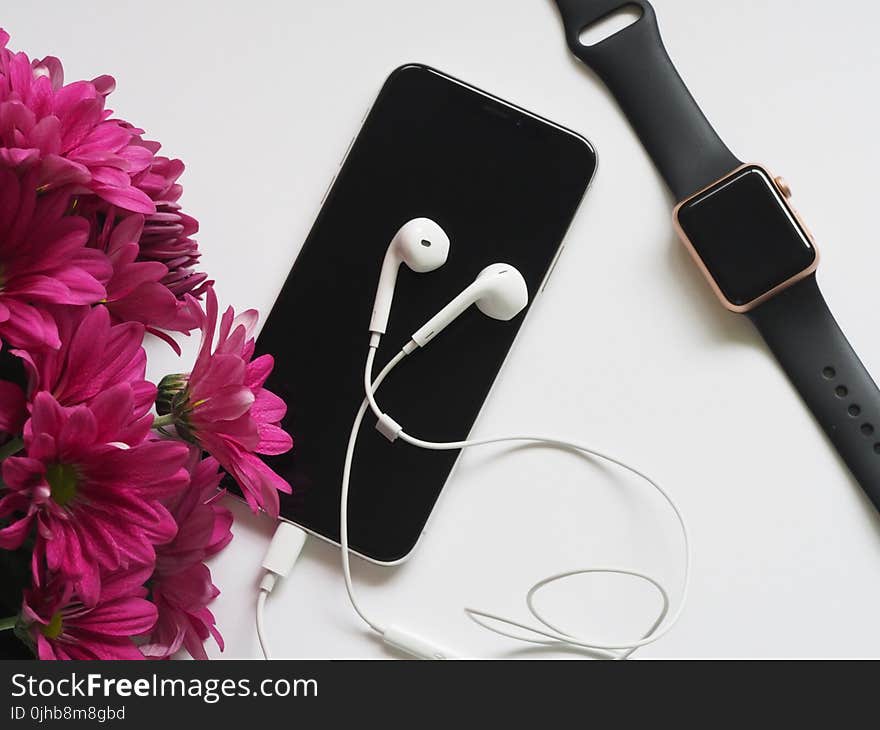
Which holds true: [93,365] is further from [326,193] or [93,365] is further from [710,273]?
[710,273]

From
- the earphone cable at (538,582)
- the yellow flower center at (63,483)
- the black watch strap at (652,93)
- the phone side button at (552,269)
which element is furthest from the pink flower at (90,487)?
the black watch strap at (652,93)

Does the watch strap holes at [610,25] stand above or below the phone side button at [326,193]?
above

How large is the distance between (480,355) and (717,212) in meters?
0.21

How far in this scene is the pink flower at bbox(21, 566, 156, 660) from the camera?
0.39 meters

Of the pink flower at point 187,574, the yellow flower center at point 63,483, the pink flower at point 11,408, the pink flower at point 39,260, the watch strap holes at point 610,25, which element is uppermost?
→ the watch strap holes at point 610,25

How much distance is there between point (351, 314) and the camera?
0.66 meters

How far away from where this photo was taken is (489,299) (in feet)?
2.10

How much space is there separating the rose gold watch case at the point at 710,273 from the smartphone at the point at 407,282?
8cm

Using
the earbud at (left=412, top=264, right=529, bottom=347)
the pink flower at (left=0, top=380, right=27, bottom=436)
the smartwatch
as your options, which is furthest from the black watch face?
the pink flower at (left=0, top=380, right=27, bottom=436)

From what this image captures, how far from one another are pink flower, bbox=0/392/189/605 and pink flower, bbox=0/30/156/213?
0.10m

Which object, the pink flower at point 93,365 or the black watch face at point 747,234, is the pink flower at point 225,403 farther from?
the black watch face at point 747,234

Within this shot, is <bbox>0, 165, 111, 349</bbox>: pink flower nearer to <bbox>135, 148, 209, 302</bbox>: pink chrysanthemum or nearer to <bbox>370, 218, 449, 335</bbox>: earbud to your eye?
<bbox>135, 148, 209, 302</bbox>: pink chrysanthemum

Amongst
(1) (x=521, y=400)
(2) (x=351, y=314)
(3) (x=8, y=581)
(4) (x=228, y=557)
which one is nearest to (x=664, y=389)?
(1) (x=521, y=400)

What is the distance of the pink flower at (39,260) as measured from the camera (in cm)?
36
